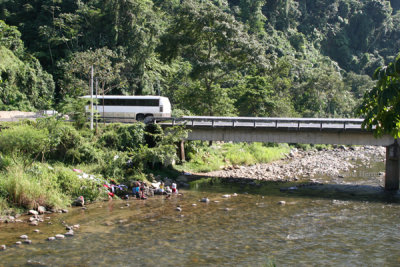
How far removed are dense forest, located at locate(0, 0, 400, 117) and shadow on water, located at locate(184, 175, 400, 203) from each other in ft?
37.8

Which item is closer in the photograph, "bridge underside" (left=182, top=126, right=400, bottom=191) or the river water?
the river water

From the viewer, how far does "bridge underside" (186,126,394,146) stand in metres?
26.3

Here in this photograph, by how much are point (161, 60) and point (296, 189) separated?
2529 centimetres

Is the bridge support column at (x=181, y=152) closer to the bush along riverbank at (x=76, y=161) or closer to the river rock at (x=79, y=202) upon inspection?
the bush along riverbank at (x=76, y=161)

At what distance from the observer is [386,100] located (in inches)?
196

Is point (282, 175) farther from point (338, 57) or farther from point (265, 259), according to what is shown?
point (338, 57)

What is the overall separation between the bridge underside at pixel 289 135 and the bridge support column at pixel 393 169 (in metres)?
0.49

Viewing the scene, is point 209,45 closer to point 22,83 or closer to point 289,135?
point 289,135

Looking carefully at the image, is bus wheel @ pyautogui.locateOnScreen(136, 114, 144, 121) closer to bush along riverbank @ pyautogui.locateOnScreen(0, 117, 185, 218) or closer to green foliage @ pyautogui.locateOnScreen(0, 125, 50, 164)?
bush along riverbank @ pyautogui.locateOnScreen(0, 117, 185, 218)

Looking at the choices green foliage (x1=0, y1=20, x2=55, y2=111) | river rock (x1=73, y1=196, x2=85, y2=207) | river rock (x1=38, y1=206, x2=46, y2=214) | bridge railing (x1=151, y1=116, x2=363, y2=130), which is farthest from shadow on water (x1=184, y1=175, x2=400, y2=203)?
green foliage (x1=0, y1=20, x2=55, y2=111)

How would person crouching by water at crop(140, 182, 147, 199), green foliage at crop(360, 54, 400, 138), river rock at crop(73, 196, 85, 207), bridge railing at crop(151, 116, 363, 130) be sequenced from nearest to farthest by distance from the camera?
green foliage at crop(360, 54, 400, 138), river rock at crop(73, 196, 85, 207), person crouching by water at crop(140, 182, 147, 199), bridge railing at crop(151, 116, 363, 130)

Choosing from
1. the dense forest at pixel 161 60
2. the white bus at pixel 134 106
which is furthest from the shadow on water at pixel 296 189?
the dense forest at pixel 161 60

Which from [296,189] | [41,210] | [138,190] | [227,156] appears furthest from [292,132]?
[41,210]

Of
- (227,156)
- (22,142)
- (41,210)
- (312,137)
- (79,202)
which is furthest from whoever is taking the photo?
(227,156)
